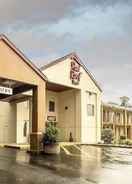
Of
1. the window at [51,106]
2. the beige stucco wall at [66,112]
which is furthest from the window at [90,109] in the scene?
the window at [51,106]

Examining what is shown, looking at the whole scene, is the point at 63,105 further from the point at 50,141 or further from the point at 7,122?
the point at 50,141

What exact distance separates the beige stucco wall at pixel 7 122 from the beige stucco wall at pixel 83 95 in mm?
5771

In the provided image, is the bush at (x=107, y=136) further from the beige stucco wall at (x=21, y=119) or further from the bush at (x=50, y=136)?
the bush at (x=50, y=136)

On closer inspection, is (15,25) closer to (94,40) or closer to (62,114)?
A: (94,40)

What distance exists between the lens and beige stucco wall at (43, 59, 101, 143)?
32094mm

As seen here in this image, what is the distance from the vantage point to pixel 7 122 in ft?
108

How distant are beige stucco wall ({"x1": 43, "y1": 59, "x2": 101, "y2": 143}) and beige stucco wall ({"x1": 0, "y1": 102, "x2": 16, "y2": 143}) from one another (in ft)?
18.9

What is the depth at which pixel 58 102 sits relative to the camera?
38.1m

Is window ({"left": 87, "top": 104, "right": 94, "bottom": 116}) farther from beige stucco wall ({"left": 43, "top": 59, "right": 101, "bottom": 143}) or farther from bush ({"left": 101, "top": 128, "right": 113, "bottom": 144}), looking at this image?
bush ({"left": 101, "top": 128, "right": 113, "bottom": 144})

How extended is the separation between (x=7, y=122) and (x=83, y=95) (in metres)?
9.07

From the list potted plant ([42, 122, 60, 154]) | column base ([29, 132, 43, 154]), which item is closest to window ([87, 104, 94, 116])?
potted plant ([42, 122, 60, 154])

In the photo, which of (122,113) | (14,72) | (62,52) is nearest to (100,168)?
(14,72)

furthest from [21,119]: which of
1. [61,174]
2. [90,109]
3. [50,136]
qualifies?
[61,174]

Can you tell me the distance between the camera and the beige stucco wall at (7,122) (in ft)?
107
